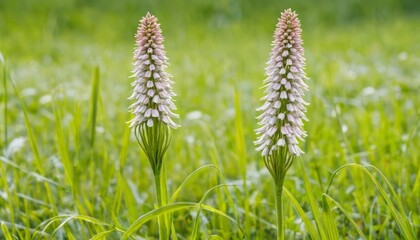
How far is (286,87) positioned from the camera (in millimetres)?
1636

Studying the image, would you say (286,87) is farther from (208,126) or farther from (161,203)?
(208,126)

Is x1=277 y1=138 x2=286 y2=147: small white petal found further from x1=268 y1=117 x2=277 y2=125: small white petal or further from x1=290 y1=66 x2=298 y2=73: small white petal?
x1=290 y1=66 x2=298 y2=73: small white petal

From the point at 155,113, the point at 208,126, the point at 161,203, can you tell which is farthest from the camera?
the point at 208,126

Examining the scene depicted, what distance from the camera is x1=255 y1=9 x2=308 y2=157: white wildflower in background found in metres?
1.64

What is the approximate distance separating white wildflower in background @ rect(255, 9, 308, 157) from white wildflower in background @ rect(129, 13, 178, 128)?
31 cm

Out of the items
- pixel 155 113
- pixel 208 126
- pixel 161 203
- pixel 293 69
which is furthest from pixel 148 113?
pixel 208 126

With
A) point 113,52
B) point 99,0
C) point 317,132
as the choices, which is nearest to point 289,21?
point 317,132

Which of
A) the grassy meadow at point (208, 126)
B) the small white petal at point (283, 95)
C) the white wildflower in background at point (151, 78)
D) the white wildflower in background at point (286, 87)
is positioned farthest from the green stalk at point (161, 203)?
the small white petal at point (283, 95)

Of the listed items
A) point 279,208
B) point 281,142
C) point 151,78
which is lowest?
point 279,208

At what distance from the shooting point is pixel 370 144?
4.21 metres

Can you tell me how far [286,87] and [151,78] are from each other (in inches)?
16.8

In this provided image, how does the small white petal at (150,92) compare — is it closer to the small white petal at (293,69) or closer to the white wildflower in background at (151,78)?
the white wildflower in background at (151,78)

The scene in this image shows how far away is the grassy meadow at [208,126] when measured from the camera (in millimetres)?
2703

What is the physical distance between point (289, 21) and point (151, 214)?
71cm
